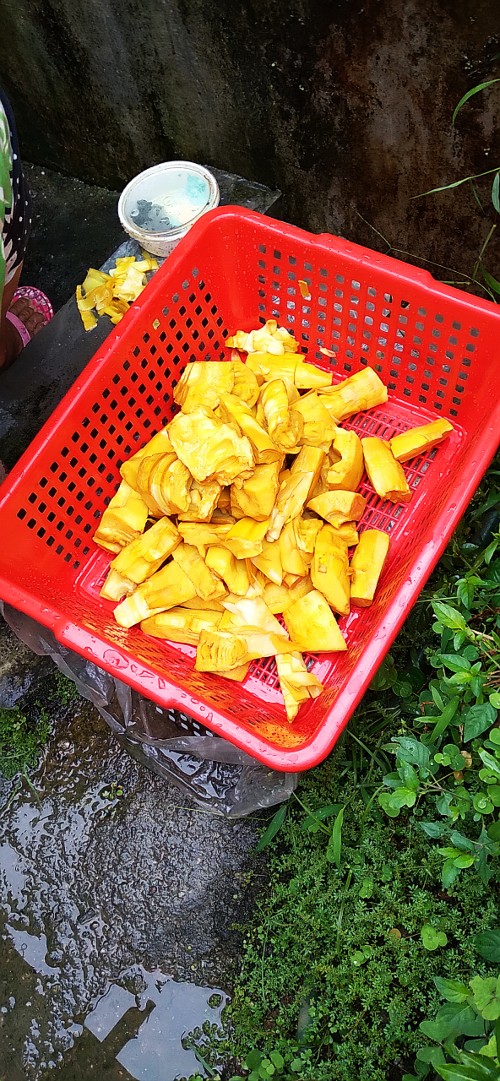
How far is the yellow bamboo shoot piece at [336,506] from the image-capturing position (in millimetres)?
2094

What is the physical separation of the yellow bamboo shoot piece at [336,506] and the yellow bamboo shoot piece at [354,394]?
0.96 ft

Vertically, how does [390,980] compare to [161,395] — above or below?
below

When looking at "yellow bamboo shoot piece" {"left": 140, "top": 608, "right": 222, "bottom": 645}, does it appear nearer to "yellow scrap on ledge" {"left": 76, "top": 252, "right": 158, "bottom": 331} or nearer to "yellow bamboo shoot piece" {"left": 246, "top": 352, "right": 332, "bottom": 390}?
"yellow bamboo shoot piece" {"left": 246, "top": 352, "right": 332, "bottom": 390}

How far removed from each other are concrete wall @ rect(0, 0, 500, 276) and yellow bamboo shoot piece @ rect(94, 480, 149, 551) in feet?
3.80

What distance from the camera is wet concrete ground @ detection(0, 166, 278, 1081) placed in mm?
1975

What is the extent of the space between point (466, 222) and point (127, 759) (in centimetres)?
181

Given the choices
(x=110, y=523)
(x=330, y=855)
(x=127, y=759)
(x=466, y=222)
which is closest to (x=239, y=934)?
(x=330, y=855)

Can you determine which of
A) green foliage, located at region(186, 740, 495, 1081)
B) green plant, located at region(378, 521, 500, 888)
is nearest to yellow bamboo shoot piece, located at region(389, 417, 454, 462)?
green plant, located at region(378, 521, 500, 888)

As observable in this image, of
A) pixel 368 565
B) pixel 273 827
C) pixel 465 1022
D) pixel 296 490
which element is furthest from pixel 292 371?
pixel 465 1022

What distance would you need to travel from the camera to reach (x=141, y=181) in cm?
259

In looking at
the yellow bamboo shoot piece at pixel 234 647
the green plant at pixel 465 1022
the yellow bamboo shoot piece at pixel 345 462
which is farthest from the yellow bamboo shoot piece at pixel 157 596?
the green plant at pixel 465 1022

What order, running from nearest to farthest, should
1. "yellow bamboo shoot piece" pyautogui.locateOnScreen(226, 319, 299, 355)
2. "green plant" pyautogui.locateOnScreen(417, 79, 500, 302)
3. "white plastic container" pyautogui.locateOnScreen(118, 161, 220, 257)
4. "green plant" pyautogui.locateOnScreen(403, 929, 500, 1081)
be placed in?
"green plant" pyautogui.locateOnScreen(403, 929, 500, 1081)
"green plant" pyautogui.locateOnScreen(417, 79, 500, 302)
"yellow bamboo shoot piece" pyautogui.locateOnScreen(226, 319, 299, 355)
"white plastic container" pyautogui.locateOnScreen(118, 161, 220, 257)

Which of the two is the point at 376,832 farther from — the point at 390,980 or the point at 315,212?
the point at 315,212

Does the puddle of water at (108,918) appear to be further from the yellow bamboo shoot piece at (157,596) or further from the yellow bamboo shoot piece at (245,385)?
the yellow bamboo shoot piece at (245,385)
